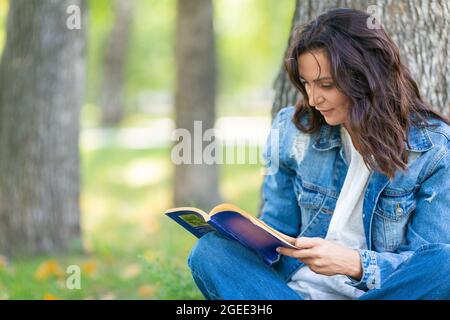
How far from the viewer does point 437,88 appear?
3.46m

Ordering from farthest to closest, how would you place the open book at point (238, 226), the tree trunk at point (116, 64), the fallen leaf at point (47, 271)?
the tree trunk at point (116, 64)
the fallen leaf at point (47, 271)
the open book at point (238, 226)

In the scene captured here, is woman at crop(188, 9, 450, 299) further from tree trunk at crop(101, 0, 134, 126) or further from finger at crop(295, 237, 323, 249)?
tree trunk at crop(101, 0, 134, 126)

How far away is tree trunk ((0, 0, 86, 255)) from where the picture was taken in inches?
206

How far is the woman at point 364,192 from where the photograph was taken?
8.34 feet

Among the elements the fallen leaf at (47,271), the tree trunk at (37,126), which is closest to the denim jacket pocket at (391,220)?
the fallen leaf at (47,271)

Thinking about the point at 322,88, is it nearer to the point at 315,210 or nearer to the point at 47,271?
the point at 315,210

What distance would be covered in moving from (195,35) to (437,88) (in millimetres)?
4470

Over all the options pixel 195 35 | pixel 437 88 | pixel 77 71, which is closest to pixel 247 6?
pixel 195 35

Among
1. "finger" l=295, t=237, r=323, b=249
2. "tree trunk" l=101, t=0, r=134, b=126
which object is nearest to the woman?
"finger" l=295, t=237, r=323, b=249

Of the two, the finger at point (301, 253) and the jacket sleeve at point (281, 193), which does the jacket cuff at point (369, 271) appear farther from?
the jacket sleeve at point (281, 193)

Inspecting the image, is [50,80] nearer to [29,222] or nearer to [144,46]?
[29,222]

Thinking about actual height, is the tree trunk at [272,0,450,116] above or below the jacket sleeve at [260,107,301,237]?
above

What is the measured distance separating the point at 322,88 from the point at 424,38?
102 cm

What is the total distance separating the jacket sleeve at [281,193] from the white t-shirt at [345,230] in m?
0.21
